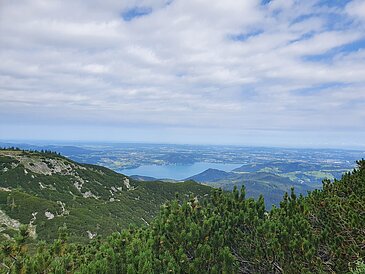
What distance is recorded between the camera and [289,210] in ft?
35.6

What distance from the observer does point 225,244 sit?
1030cm

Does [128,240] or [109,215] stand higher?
[128,240]

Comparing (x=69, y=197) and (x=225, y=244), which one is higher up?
(x=225, y=244)

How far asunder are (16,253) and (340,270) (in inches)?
400

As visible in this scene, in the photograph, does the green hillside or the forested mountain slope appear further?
the green hillside

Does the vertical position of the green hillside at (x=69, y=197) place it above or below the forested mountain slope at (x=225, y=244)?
below

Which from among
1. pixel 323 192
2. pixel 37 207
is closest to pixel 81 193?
pixel 37 207

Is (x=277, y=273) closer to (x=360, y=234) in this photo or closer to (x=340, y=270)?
(x=340, y=270)

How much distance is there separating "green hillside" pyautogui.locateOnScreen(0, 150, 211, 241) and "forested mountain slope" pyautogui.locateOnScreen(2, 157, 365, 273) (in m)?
82.4

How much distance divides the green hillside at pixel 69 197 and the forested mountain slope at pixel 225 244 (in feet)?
270

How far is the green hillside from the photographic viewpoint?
101312 mm

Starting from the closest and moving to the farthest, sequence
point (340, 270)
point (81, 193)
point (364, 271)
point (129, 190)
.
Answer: point (364, 271)
point (340, 270)
point (81, 193)
point (129, 190)

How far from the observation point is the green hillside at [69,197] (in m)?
101

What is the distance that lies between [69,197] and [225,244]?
140857 mm
